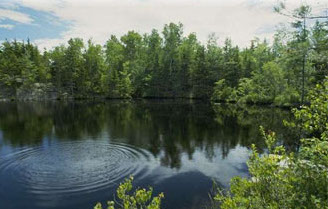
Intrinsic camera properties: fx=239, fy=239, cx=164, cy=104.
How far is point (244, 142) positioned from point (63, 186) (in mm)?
14790

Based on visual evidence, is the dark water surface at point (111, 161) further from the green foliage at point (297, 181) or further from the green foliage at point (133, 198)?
the green foliage at point (133, 198)

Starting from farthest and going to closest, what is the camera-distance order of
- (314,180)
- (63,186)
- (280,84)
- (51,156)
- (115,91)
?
(115,91)
(280,84)
(51,156)
(63,186)
(314,180)

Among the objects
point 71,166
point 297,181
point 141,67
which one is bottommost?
point 71,166

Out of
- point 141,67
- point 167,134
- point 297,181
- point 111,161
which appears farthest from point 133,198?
point 141,67

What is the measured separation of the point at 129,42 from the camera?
81.1 metres

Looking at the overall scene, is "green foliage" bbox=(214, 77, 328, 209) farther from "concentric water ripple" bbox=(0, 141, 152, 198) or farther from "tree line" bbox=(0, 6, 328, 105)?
"tree line" bbox=(0, 6, 328, 105)

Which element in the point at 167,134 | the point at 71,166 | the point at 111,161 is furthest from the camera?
the point at 167,134

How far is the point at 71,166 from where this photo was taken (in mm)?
14453

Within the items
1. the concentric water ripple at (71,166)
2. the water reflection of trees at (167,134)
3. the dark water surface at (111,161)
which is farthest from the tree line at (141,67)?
the concentric water ripple at (71,166)

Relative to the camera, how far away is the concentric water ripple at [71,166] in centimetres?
1188

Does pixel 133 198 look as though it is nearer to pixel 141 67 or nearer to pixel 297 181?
pixel 297 181

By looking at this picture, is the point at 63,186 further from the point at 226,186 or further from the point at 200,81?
the point at 200,81

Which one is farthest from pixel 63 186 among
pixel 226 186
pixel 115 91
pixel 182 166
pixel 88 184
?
pixel 115 91

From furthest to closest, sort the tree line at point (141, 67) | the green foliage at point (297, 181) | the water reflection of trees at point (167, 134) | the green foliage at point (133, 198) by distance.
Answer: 1. the tree line at point (141, 67)
2. the water reflection of trees at point (167, 134)
3. the green foliage at point (133, 198)
4. the green foliage at point (297, 181)
